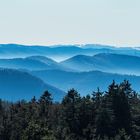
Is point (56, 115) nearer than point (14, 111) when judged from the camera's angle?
Yes

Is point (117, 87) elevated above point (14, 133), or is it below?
above

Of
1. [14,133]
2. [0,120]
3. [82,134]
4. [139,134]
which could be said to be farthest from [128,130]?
[0,120]

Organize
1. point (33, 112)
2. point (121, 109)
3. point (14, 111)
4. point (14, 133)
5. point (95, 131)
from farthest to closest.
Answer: point (14, 111)
point (33, 112)
point (14, 133)
point (121, 109)
point (95, 131)

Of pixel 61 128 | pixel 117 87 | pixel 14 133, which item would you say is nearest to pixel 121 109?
pixel 117 87

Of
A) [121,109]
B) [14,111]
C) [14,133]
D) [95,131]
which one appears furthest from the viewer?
[14,111]

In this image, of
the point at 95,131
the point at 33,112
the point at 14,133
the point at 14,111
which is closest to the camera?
the point at 95,131

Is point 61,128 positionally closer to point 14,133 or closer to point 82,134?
point 82,134

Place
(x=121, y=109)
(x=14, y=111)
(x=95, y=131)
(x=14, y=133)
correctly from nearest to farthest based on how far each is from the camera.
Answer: (x=95, y=131), (x=121, y=109), (x=14, y=133), (x=14, y=111)

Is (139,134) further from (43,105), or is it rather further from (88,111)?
(43,105)

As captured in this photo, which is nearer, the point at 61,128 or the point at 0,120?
the point at 61,128
